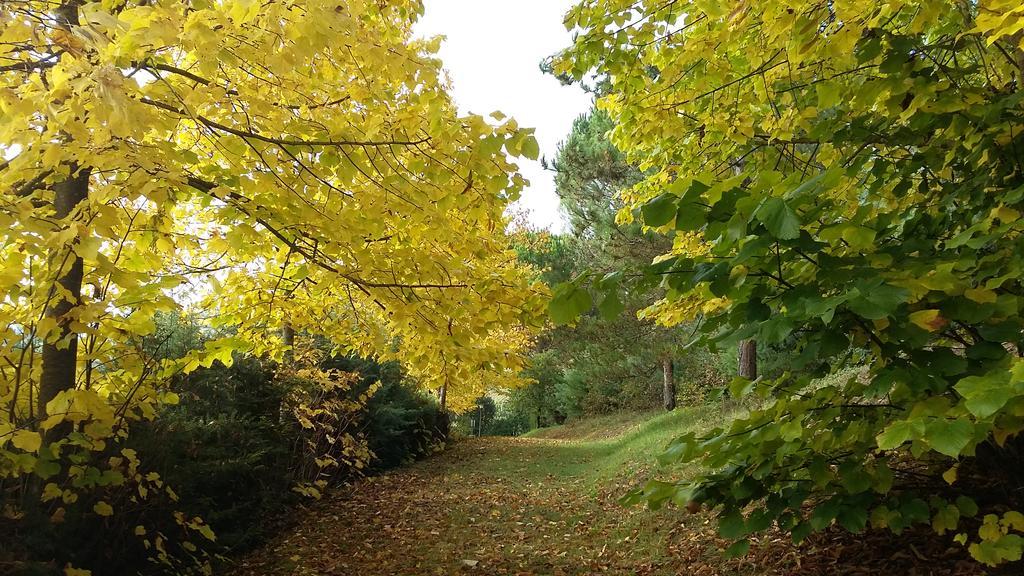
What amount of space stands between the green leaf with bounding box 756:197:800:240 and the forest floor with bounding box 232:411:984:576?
242cm

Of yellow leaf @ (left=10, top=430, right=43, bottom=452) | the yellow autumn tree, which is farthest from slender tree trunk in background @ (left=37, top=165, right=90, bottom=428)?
yellow leaf @ (left=10, top=430, right=43, bottom=452)

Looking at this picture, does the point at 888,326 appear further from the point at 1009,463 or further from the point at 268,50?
the point at 268,50

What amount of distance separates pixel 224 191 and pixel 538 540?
473 cm

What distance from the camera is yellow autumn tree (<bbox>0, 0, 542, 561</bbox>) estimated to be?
2.24 m

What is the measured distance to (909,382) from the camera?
174 cm

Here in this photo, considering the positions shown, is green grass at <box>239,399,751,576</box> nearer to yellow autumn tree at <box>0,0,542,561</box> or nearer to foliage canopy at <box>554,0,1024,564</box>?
foliage canopy at <box>554,0,1024,564</box>

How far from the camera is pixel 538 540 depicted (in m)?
6.09

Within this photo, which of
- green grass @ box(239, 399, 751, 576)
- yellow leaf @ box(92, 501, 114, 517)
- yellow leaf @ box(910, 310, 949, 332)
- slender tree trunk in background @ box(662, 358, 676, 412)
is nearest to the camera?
yellow leaf @ box(910, 310, 949, 332)

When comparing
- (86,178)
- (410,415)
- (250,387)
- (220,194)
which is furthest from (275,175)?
(410,415)

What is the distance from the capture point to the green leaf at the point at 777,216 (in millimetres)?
1552

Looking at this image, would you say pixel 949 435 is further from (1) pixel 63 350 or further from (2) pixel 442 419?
(2) pixel 442 419

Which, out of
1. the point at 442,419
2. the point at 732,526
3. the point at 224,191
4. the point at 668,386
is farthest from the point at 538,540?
the point at 668,386

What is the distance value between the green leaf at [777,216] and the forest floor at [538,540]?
2420 millimetres

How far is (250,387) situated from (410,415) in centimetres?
588
